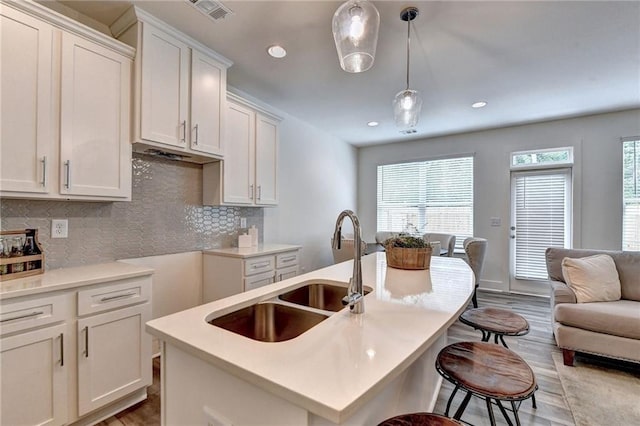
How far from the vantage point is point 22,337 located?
4.78 ft

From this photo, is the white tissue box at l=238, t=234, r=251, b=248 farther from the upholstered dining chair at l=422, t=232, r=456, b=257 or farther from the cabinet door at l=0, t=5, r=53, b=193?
the upholstered dining chair at l=422, t=232, r=456, b=257

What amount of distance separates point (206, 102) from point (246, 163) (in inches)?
29.5

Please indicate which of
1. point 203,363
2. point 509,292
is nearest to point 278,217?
point 203,363

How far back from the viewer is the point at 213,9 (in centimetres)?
204

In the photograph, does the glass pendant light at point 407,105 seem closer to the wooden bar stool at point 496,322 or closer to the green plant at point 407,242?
the green plant at point 407,242

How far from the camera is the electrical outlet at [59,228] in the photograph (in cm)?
196

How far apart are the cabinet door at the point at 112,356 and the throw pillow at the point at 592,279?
3.57m

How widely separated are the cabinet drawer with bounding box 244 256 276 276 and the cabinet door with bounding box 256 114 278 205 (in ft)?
2.24

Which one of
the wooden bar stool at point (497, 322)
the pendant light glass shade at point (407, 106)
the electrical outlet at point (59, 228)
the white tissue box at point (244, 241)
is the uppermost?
the pendant light glass shade at point (407, 106)

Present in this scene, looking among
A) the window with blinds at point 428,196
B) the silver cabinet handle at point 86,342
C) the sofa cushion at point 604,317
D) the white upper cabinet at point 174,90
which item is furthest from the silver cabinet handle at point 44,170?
the window with blinds at point 428,196

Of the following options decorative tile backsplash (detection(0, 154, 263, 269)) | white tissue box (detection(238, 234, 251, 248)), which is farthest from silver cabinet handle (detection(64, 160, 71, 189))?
white tissue box (detection(238, 234, 251, 248))

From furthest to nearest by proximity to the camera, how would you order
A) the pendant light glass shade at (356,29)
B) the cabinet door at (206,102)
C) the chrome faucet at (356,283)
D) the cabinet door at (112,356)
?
the cabinet door at (206,102)
the cabinet door at (112,356)
the pendant light glass shade at (356,29)
the chrome faucet at (356,283)

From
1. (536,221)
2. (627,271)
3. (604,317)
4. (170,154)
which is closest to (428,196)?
(536,221)

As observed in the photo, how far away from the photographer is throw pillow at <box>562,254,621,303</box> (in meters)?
2.60
